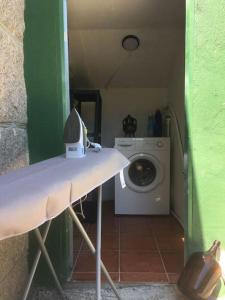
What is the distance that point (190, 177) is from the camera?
191 cm

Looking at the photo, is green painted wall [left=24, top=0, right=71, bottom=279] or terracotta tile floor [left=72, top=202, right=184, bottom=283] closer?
green painted wall [left=24, top=0, right=71, bottom=279]

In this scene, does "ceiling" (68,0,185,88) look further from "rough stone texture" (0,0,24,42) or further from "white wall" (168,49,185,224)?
"rough stone texture" (0,0,24,42)

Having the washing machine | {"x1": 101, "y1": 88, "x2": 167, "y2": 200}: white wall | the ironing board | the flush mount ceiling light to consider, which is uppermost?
the flush mount ceiling light

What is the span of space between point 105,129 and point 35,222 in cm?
389

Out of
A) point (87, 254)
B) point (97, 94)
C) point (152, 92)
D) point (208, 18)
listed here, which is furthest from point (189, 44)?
point (152, 92)

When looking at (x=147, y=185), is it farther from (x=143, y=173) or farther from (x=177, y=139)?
(x=177, y=139)

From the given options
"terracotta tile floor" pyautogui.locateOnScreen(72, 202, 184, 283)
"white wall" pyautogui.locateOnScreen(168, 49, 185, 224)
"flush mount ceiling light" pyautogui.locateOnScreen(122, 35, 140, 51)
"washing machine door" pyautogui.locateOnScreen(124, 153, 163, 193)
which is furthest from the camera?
"washing machine door" pyautogui.locateOnScreen(124, 153, 163, 193)

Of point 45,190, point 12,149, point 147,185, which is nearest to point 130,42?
point 147,185

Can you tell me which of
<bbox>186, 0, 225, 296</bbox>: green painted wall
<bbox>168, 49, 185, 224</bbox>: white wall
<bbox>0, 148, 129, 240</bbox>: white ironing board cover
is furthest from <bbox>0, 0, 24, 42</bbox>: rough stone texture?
<bbox>168, 49, 185, 224</bbox>: white wall

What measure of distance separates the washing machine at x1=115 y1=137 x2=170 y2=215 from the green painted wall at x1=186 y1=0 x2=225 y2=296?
5.83 feet

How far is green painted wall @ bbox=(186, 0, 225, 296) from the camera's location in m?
1.85

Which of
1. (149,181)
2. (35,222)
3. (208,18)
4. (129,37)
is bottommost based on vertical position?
(149,181)

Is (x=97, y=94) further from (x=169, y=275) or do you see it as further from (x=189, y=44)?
(x=169, y=275)

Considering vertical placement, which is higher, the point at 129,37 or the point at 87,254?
the point at 129,37
